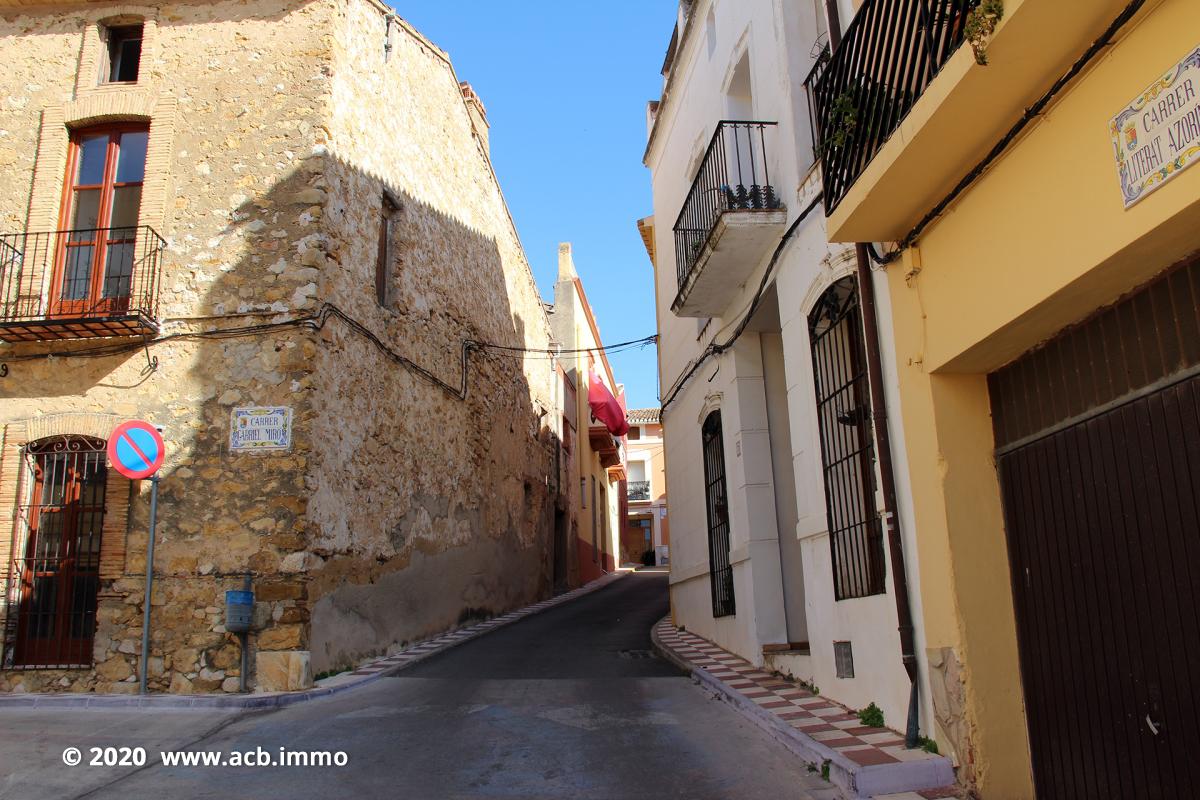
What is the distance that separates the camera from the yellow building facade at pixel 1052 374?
11.8 feet

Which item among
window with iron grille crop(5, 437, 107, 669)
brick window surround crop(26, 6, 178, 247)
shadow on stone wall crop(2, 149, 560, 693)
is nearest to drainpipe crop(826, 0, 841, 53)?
shadow on stone wall crop(2, 149, 560, 693)

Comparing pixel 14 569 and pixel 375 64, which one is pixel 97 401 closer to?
pixel 14 569

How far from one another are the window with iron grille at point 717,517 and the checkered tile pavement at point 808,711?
0.73 metres

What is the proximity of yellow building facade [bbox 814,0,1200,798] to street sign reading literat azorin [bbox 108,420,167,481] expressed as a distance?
666 cm

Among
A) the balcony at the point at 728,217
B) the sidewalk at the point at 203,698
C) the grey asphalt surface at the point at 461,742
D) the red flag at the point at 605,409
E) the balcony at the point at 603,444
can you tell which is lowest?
the grey asphalt surface at the point at 461,742

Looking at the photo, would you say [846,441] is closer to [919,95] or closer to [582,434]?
[919,95]

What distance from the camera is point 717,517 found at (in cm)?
1096

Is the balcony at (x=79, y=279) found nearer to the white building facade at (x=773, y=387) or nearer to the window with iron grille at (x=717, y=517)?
the white building facade at (x=773, y=387)

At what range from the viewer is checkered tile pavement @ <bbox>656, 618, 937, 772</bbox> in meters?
5.17

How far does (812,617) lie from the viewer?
7445 mm

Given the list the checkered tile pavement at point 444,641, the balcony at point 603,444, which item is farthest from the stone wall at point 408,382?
the balcony at point 603,444

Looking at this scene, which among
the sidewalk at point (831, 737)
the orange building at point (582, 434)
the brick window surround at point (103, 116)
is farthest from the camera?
the orange building at point (582, 434)

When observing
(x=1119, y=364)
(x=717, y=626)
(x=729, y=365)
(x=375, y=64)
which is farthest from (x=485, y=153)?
(x=1119, y=364)

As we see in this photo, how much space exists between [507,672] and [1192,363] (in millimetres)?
7178
